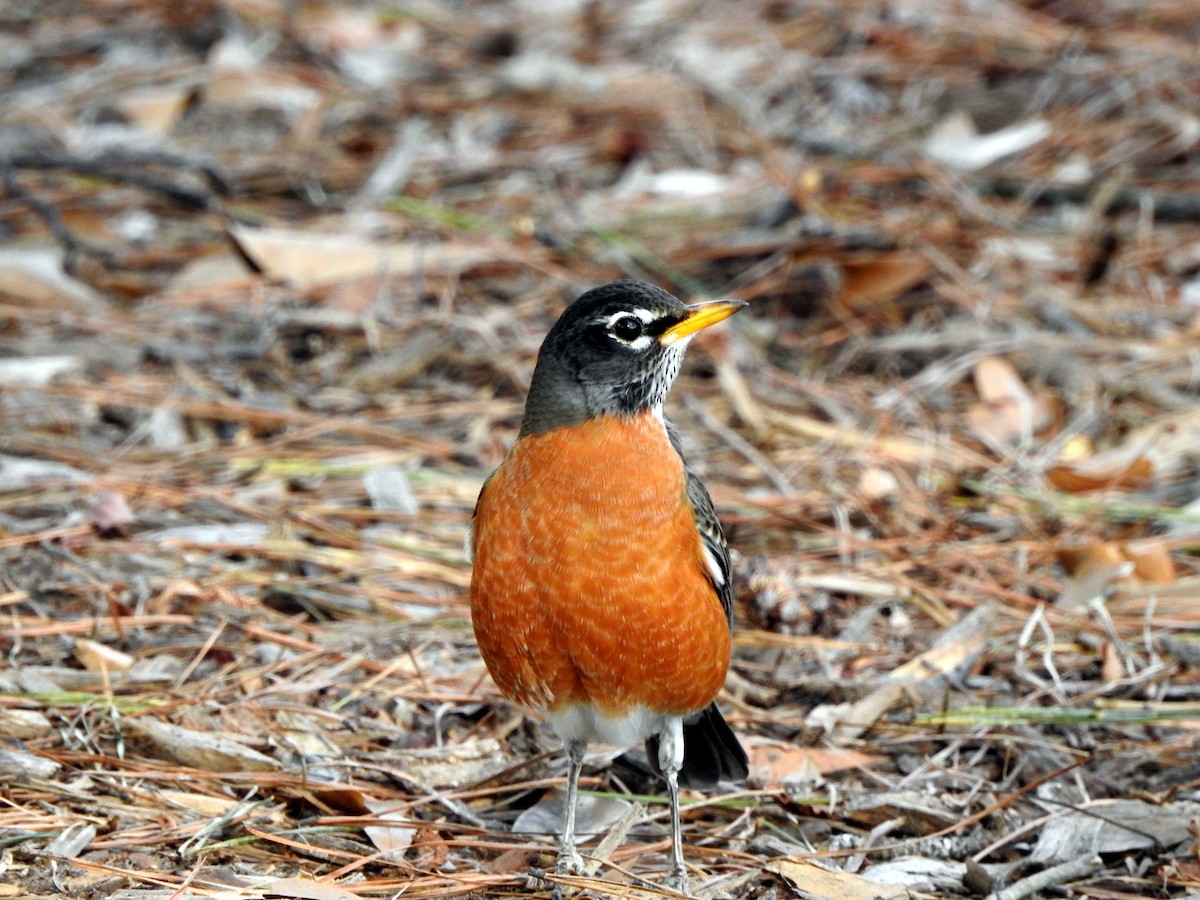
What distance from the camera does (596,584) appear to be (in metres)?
3.86

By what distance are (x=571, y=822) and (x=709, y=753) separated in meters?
0.48

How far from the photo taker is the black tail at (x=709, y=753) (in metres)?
4.34

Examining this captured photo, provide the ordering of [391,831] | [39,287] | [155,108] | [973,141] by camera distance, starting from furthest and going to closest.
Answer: [155,108]
[973,141]
[39,287]
[391,831]

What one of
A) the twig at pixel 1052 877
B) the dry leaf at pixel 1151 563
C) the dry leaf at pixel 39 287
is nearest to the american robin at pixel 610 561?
the twig at pixel 1052 877

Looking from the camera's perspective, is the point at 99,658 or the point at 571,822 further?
the point at 99,658

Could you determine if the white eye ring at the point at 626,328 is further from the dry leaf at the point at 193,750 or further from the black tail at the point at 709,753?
the dry leaf at the point at 193,750

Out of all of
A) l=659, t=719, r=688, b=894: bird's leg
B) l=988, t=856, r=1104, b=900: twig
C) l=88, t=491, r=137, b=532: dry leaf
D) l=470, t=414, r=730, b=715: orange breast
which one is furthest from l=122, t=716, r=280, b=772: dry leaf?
l=988, t=856, r=1104, b=900: twig

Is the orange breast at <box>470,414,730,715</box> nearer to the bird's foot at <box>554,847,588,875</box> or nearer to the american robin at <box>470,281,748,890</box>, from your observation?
the american robin at <box>470,281,748,890</box>

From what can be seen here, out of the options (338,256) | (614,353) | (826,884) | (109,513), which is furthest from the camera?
(338,256)

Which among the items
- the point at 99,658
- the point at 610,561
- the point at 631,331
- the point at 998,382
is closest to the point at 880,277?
the point at 998,382

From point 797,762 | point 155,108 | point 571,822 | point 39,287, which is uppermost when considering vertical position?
point 155,108

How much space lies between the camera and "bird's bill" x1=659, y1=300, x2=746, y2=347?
4.21m

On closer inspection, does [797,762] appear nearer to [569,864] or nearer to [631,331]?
[569,864]

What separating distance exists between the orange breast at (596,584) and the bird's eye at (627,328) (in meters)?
0.30
